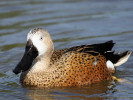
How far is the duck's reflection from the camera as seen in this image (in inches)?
322

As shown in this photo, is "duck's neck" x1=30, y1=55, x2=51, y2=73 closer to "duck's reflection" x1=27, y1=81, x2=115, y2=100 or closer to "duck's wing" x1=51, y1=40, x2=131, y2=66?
"duck's wing" x1=51, y1=40, x2=131, y2=66

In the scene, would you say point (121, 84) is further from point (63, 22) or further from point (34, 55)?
point (63, 22)

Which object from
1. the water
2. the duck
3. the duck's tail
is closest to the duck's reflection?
the water

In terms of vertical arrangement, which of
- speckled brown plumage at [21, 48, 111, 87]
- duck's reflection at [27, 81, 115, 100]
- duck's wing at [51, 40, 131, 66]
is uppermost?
duck's wing at [51, 40, 131, 66]

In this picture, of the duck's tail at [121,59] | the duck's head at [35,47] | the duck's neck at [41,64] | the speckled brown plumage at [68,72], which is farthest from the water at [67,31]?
the duck's head at [35,47]

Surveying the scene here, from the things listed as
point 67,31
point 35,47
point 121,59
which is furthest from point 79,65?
point 67,31

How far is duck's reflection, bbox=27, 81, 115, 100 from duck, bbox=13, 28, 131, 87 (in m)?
0.15

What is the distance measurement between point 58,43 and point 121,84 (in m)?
3.45

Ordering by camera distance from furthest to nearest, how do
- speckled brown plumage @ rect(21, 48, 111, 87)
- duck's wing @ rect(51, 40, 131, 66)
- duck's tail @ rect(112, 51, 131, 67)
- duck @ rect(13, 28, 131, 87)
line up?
duck's tail @ rect(112, 51, 131, 67), duck's wing @ rect(51, 40, 131, 66), speckled brown plumage @ rect(21, 48, 111, 87), duck @ rect(13, 28, 131, 87)

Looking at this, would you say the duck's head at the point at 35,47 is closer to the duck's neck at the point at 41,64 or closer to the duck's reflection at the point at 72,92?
the duck's neck at the point at 41,64

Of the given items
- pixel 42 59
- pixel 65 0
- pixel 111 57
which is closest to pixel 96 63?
pixel 111 57

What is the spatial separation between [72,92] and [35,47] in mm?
1277

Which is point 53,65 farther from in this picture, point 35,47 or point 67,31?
point 67,31

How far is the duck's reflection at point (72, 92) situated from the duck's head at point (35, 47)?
57 centimetres
